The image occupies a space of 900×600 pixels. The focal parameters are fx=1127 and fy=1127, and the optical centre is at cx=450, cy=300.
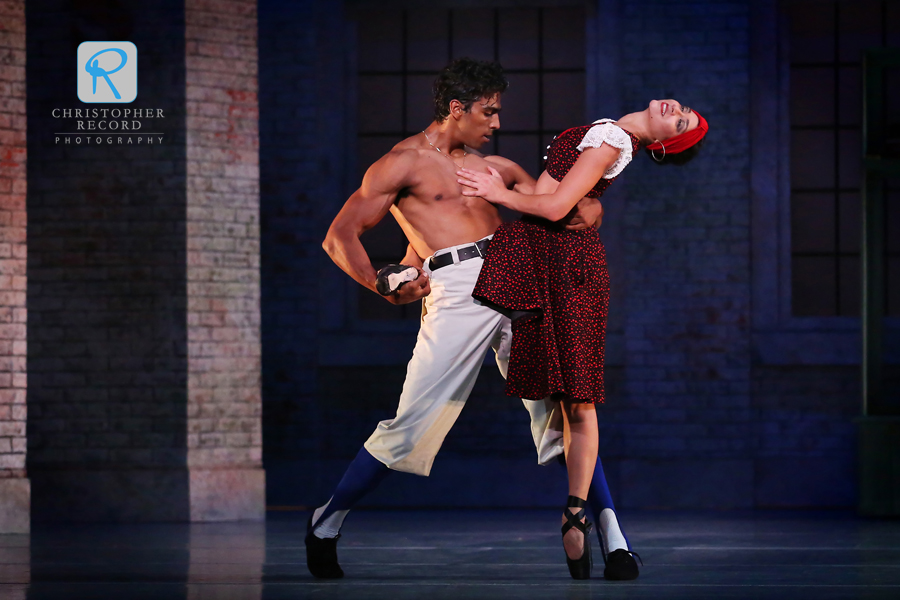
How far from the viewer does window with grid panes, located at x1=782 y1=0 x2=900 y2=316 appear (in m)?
7.16

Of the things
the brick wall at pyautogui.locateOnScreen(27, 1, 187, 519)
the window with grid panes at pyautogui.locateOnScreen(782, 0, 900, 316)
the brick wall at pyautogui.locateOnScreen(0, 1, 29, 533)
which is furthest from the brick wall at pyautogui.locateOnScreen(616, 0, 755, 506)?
the brick wall at pyautogui.locateOnScreen(0, 1, 29, 533)

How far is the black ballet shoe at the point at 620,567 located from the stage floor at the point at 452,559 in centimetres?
4

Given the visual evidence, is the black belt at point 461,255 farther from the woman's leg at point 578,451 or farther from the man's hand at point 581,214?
the woman's leg at point 578,451

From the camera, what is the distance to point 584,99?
719cm

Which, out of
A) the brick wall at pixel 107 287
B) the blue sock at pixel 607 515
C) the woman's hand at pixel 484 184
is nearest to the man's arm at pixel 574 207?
the woman's hand at pixel 484 184

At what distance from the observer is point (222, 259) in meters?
6.20

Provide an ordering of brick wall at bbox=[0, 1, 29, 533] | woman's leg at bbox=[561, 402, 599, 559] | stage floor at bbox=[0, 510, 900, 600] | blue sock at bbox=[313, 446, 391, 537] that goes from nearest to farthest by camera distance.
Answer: stage floor at bbox=[0, 510, 900, 600] → woman's leg at bbox=[561, 402, 599, 559] → blue sock at bbox=[313, 446, 391, 537] → brick wall at bbox=[0, 1, 29, 533]

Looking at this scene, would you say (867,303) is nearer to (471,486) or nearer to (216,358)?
(471,486)

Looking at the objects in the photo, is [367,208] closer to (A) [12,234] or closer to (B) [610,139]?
(B) [610,139]

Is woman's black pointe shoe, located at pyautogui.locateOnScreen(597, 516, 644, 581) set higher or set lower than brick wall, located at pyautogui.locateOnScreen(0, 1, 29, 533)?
lower

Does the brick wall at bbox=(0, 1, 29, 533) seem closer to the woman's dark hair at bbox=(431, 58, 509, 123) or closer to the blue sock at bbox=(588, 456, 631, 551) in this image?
the woman's dark hair at bbox=(431, 58, 509, 123)

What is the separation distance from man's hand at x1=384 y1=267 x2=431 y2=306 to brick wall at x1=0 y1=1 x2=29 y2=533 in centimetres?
279

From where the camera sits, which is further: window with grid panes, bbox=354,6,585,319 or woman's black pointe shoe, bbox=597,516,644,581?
window with grid panes, bbox=354,6,585,319

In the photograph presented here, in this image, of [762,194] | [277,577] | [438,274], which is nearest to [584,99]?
[762,194]
